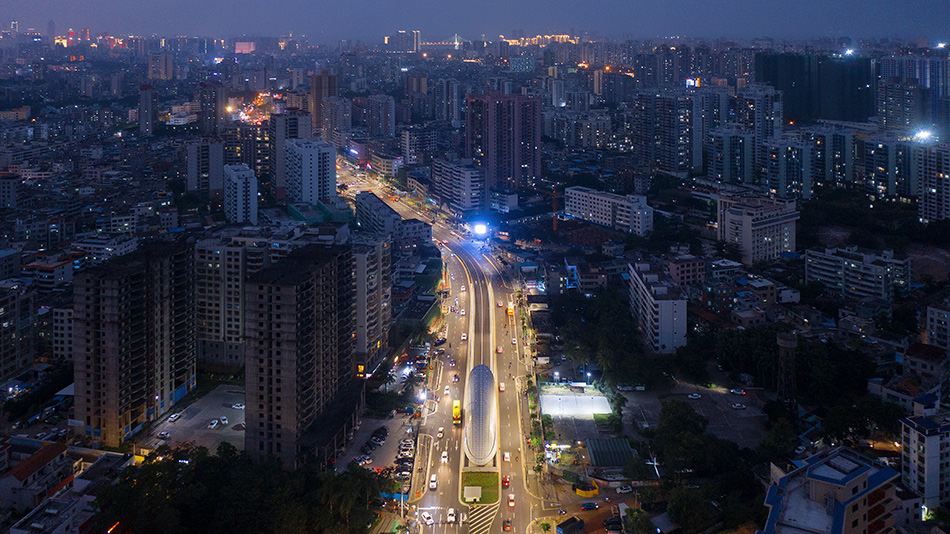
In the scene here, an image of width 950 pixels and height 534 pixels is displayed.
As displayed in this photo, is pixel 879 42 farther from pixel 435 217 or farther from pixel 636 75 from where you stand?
pixel 435 217

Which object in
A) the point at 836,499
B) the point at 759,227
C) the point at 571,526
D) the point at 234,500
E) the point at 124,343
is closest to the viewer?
the point at 836,499

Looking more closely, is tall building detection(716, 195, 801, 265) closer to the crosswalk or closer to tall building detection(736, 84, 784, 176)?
tall building detection(736, 84, 784, 176)

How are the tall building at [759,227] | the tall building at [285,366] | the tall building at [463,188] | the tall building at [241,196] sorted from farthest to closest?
1. the tall building at [463,188]
2. the tall building at [241,196]
3. the tall building at [759,227]
4. the tall building at [285,366]

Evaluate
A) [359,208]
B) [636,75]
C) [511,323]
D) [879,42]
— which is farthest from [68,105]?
[879,42]

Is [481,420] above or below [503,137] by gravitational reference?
Answer: below

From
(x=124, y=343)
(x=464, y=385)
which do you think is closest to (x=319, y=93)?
(x=464, y=385)

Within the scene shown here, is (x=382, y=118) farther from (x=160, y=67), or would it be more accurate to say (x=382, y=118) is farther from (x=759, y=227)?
(x=160, y=67)

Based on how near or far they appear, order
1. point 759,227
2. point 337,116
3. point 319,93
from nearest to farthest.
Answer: point 759,227 → point 337,116 → point 319,93

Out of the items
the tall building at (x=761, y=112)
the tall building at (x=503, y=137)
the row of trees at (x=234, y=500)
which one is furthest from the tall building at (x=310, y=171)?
the row of trees at (x=234, y=500)

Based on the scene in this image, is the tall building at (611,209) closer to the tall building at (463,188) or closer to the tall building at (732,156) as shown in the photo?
the tall building at (463,188)
